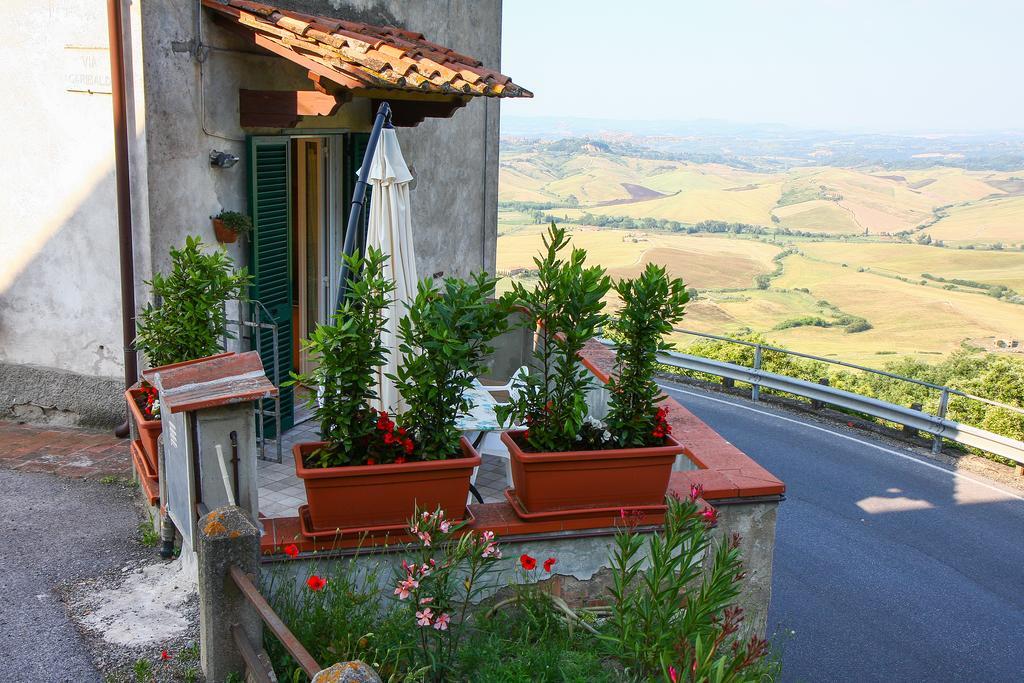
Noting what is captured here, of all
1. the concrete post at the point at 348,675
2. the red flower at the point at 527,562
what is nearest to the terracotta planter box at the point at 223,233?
the red flower at the point at 527,562

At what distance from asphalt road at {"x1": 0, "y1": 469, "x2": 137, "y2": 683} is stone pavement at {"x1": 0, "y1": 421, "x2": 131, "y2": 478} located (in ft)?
0.62

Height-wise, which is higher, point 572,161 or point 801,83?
point 801,83

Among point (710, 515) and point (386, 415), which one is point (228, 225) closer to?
point (386, 415)

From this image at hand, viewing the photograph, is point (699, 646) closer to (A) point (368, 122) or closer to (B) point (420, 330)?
(B) point (420, 330)

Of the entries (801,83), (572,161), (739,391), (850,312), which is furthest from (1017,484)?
(801,83)

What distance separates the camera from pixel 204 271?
5348 millimetres

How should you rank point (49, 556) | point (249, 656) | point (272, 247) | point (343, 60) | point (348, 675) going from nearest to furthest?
point (348, 675), point (249, 656), point (49, 556), point (343, 60), point (272, 247)

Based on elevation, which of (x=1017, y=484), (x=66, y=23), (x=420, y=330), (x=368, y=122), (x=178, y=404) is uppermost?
(x=66, y=23)

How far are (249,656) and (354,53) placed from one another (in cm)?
441

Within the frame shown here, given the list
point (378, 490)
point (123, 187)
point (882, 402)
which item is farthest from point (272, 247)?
point (882, 402)

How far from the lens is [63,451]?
6941 mm

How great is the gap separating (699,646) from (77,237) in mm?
6022

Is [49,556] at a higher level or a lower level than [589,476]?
lower

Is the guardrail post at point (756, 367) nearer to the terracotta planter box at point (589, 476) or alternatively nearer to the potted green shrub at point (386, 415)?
the terracotta planter box at point (589, 476)
